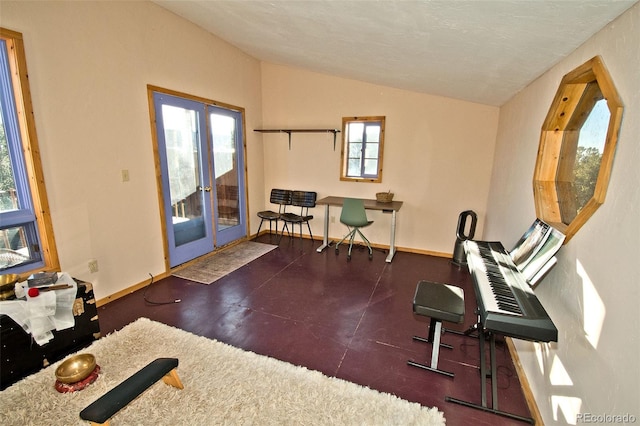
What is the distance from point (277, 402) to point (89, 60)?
317cm

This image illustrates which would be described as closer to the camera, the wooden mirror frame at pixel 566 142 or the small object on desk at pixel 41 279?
the wooden mirror frame at pixel 566 142

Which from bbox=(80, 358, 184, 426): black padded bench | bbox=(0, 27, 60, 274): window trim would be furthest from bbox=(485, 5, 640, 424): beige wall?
bbox=(0, 27, 60, 274): window trim

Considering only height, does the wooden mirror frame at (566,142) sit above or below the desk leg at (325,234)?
above

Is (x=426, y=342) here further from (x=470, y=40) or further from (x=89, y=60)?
(x=89, y=60)

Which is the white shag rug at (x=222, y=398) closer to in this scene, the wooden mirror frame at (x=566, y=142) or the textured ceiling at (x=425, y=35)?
the wooden mirror frame at (x=566, y=142)

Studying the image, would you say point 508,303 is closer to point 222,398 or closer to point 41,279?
point 222,398

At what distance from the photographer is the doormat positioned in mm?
3574

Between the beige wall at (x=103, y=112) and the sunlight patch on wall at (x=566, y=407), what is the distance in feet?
11.8

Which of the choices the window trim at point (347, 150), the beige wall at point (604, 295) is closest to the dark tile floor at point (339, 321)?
the beige wall at point (604, 295)

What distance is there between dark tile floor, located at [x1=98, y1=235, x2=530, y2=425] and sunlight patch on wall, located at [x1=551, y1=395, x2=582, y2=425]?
0.31 m

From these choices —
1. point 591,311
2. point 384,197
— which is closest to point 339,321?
point 591,311

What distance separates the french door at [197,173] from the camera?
347cm

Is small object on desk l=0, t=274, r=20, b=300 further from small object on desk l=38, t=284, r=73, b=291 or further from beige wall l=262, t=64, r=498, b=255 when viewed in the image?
beige wall l=262, t=64, r=498, b=255

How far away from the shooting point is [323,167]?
4.99 m
